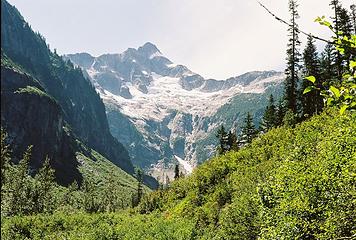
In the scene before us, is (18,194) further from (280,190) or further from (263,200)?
(280,190)

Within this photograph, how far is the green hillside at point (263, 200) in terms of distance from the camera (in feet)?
57.6

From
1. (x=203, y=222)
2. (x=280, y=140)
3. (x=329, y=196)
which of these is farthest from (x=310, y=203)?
(x=280, y=140)

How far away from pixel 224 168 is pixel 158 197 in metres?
20.2

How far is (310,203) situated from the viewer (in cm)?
1827

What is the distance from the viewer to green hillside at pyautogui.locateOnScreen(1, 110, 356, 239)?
1755 cm

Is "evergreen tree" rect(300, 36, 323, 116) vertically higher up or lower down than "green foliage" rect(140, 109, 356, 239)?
higher up

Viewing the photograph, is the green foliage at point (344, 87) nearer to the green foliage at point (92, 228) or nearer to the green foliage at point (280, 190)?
the green foliage at point (280, 190)

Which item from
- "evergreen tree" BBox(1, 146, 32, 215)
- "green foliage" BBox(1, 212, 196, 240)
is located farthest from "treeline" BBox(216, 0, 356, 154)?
"evergreen tree" BBox(1, 146, 32, 215)

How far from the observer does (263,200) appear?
79.6 feet

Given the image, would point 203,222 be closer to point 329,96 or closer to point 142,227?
point 142,227

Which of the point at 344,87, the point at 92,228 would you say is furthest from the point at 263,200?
the point at 92,228

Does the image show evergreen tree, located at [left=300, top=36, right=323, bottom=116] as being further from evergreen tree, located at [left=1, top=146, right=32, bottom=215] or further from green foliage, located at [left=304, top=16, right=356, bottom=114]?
green foliage, located at [left=304, top=16, right=356, bottom=114]

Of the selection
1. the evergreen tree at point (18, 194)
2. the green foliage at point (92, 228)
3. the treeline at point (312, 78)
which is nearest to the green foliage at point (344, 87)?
the treeline at point (312, 78)

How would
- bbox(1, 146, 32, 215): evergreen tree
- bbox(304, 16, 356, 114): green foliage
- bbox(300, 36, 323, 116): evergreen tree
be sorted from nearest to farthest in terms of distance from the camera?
bbox(304, 16, 356, 114): green foliage → bbox(300, 36, 323, 116): evergreen tree → bbox(1, 146, 32, 215): evergreen tree
